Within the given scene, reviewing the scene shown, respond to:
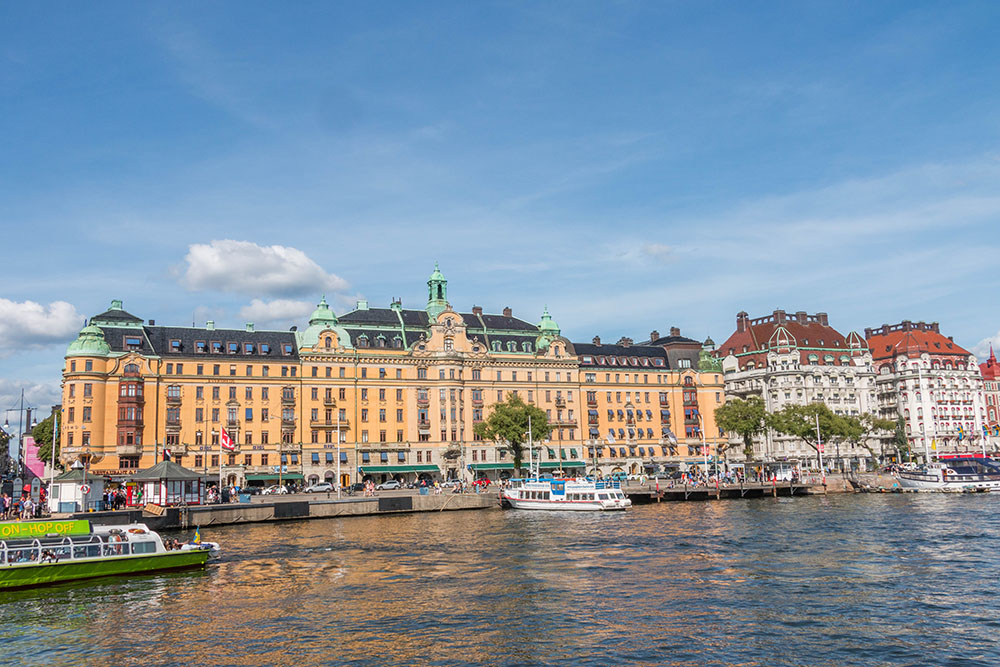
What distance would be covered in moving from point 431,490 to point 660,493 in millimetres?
33144

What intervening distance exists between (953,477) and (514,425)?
67.1 metres

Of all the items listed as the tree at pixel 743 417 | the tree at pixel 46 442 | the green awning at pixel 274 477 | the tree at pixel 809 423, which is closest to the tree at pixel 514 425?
the green awning at pixel 274 477

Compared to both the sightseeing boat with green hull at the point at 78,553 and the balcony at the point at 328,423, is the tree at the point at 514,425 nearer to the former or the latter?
the balcony at the point at 328,423

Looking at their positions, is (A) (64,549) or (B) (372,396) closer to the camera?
(A) (64,549)

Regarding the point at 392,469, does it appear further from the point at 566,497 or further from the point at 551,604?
the point at 551,604

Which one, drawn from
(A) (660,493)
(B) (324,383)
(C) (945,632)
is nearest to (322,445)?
(B) (324,383)

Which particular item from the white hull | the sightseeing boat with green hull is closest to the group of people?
the sightseeing boat with green hull

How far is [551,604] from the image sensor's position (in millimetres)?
43906

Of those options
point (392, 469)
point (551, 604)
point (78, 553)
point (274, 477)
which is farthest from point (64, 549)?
point (392, 469)

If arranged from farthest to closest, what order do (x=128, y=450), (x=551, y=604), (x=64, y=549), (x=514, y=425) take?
(x=514, y=425), (x=128, y=450), (x=64, y=549), (x=551, y=604)

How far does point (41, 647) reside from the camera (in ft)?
123

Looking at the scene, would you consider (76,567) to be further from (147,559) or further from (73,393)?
(73,393)

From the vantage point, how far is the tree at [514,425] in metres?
134

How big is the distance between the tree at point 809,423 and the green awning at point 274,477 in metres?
86.1
